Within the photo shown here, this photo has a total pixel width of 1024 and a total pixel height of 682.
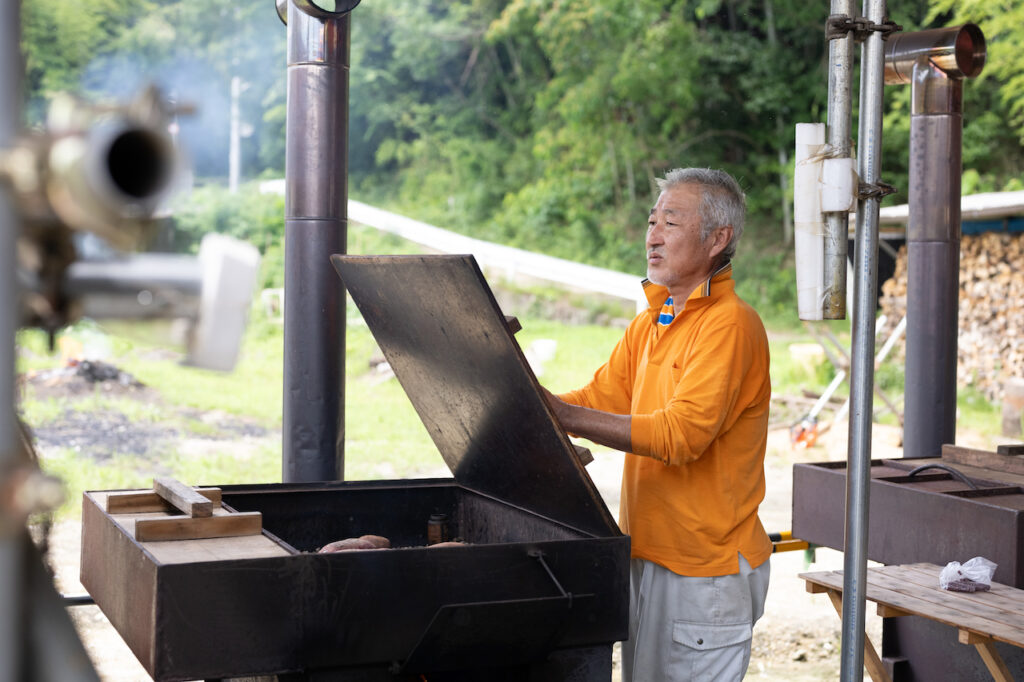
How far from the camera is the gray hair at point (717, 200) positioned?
287 centimetres

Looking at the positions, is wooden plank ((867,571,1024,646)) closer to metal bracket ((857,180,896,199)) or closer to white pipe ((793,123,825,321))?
white pipe ((793,123,825,321))

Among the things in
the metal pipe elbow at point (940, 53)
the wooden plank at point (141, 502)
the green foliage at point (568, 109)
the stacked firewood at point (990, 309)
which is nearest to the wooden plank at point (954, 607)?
the wooden plank at point (141, 502)

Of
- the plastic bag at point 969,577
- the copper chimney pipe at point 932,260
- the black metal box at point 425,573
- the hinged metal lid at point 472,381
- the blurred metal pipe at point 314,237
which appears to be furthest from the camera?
the copper chimney pipe at point 932,260

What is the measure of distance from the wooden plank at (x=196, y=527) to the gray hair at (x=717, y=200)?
140cm

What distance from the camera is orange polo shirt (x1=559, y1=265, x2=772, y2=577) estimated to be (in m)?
2.62

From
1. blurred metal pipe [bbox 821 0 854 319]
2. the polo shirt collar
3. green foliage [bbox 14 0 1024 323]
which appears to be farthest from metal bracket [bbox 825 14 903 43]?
green foliage [bbox 14 0 1024 323]

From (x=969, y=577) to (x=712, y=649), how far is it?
43.9 inches

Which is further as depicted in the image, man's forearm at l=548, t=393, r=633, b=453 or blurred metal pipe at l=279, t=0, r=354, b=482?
blurred metal pipe at l=279, t=0, r=354, b=482

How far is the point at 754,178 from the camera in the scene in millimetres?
21094

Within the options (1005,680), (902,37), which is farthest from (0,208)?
(902,37)

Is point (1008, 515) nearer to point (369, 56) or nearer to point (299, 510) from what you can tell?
point (299, 510)

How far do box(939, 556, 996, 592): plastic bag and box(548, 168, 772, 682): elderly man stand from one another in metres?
0.89

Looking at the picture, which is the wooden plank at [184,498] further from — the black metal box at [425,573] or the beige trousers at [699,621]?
the beige trousers at [699,621]

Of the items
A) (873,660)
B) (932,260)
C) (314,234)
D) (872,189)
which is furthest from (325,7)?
(932,260)
